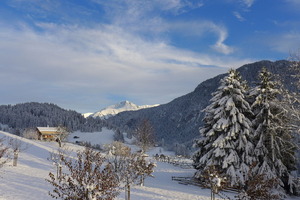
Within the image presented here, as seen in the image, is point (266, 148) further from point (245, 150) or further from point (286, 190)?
point (286, 190)

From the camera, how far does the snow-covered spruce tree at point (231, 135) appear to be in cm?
2968

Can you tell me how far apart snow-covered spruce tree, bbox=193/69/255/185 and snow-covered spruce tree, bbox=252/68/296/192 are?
3.93 feet

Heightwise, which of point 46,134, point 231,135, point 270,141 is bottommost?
point 46,134

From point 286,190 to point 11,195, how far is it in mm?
29031

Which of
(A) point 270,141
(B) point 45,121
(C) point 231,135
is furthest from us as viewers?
(B) point 45,121

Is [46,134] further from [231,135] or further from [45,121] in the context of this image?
[231,135]

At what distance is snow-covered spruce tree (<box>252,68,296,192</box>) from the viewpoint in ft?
94.0

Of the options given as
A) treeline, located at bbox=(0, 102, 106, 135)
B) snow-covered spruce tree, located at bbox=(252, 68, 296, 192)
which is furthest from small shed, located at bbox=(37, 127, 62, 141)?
snow-covered spruce tree, located at bbox=(252, 68, 296, 192)

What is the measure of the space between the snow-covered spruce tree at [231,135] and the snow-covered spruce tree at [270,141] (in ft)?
3.93

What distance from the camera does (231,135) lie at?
29.7m

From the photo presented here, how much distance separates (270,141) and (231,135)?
13.8 feet

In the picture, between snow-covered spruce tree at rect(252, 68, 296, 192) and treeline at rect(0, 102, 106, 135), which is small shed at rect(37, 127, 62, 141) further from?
snow-covered spruce tree at rect(252, 68, 296, 192)

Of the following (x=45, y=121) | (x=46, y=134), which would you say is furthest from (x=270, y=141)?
(x=45, y=121)

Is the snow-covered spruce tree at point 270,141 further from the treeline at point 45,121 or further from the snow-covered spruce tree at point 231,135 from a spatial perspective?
the treeline at point 45,121
